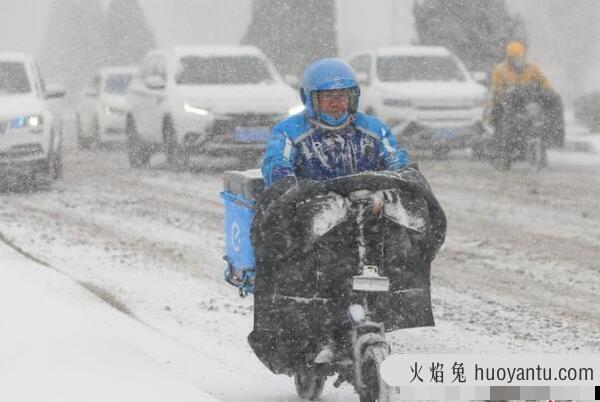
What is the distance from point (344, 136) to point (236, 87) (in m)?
14.3

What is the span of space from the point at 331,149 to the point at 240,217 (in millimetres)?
673

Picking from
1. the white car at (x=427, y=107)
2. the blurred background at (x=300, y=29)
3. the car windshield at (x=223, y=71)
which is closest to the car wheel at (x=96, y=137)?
the white car at (x=427, y=107)

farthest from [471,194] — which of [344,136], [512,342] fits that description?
[344,136]

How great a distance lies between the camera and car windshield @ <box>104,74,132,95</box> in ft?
95.9

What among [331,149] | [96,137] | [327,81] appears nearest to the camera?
[327,81]

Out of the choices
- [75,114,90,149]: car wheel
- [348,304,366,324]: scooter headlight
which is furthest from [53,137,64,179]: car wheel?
[348,304,366,324]: scooter headlight

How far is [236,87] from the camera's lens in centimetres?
2048

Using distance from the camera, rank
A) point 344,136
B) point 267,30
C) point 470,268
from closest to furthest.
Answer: point 344,136, point 470,268, point 267,30

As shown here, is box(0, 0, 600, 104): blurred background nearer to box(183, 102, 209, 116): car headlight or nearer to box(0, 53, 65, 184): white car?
box(183, 102, 209, 116): car headlight

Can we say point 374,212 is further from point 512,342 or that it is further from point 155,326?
point 155,326

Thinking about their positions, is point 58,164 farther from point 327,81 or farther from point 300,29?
point 300,29

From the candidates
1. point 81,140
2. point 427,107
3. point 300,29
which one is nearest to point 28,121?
point 427,107

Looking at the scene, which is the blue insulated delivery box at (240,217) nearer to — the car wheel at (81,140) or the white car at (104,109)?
the white car at (104,109)

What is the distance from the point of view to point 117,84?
96.7 ft
